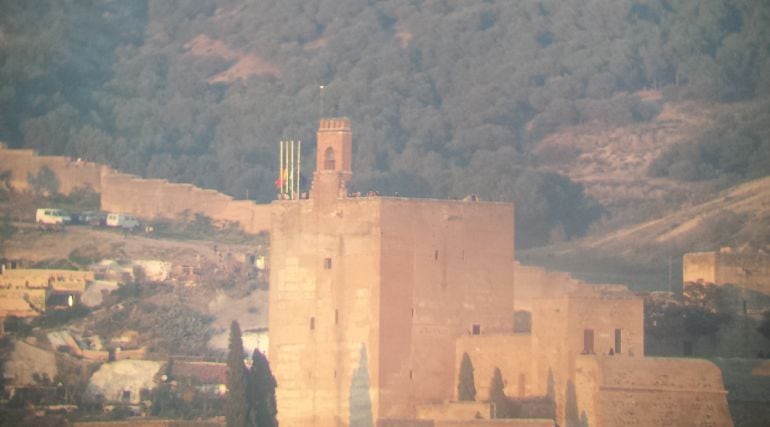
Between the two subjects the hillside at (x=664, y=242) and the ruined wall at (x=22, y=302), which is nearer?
the hillside at (x=664, y=242)

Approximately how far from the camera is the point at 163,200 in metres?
100

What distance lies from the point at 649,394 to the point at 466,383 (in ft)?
19.5

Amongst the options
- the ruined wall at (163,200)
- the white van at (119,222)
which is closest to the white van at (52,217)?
the white van at (119,222)

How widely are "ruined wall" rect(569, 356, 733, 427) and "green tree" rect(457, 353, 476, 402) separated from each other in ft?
16.3

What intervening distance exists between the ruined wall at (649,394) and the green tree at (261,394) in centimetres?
768

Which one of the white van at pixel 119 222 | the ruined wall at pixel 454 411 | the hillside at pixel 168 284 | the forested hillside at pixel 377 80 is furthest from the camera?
the forested hillside at pixel 377 80

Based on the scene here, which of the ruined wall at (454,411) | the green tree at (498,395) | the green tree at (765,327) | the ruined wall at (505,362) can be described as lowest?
the ruined wall at (454,411)

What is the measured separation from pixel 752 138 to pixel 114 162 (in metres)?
17.0

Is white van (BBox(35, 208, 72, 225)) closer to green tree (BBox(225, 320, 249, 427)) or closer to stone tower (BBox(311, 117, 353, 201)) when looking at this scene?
stone tower (BBox(311, 117, 353, 201))

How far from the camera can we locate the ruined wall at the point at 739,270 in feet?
268

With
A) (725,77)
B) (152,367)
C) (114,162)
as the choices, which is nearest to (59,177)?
(114,162)

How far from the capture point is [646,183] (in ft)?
347

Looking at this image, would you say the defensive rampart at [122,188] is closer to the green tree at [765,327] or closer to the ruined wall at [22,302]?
the ruined wall at [22,302]

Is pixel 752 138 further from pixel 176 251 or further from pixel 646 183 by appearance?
pixel 176 251
